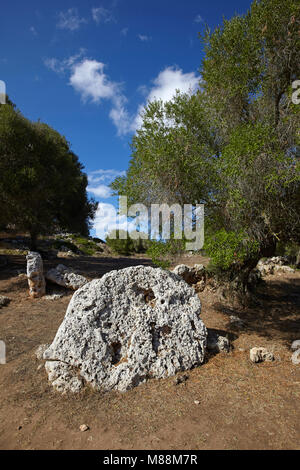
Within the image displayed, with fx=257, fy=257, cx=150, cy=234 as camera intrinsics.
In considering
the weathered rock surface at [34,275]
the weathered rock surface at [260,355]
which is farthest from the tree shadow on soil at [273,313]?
the weathered rock surface at [34,275]

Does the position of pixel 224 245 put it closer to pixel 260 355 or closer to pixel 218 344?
pixel 218 344

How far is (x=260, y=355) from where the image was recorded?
602cm

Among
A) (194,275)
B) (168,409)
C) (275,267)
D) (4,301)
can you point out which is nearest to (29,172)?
(4,301)

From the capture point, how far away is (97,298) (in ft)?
18.6

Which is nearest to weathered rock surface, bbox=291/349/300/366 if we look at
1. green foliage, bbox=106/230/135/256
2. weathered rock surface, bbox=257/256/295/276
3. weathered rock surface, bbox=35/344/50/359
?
weathered rock surface, bbox=35/344/50/359

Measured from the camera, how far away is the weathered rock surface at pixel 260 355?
595 cm

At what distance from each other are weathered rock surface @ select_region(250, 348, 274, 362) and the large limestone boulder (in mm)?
1232

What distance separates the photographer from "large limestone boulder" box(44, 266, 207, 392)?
→ 16.5 ft

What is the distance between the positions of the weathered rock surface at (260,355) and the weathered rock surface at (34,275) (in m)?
8.60

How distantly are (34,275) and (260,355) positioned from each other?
8919 mm

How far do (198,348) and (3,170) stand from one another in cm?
1225

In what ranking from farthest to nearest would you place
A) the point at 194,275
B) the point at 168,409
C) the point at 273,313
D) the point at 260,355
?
the point at 194,275 → the point at 273,313 → the point at 260,355 → the point at 168,409

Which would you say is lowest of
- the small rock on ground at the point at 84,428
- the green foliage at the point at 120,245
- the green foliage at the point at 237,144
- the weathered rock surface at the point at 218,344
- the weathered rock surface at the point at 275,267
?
the small rock on ground at the point at 84,428

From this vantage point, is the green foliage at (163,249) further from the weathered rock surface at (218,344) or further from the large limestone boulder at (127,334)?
the weathered rock surface at (218,344)
